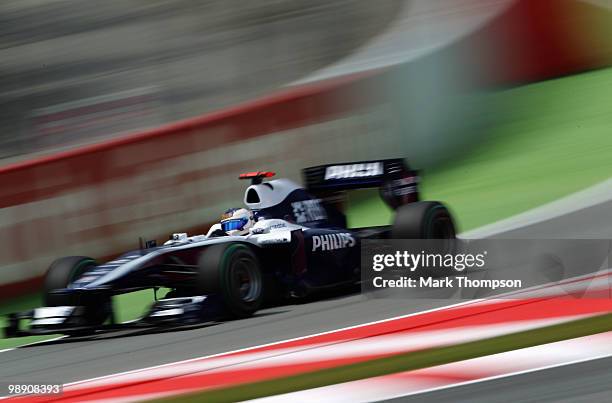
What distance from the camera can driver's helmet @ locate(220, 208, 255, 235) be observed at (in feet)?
30.9

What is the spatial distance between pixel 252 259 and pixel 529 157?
292 inches

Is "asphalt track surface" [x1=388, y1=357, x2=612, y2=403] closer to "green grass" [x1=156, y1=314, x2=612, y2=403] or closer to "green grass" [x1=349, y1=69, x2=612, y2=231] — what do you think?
"green grass" [x1=156, y1=314, x2=612, y2=403]

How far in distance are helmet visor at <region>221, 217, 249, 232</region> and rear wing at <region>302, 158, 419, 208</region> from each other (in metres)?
1.17

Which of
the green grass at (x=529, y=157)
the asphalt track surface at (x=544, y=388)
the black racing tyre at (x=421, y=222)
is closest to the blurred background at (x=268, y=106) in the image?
the green grass at (x=529, y=157)

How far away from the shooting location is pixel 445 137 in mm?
16016

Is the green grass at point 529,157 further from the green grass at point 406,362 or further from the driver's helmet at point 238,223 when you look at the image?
the green grass at point 406,362

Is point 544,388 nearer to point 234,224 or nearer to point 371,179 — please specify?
point 234,224

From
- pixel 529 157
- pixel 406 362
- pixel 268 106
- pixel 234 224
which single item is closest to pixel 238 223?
pixel 234 224

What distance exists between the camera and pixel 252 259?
8.84 m

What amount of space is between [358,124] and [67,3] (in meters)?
7.02

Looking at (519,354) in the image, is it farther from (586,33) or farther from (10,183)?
(586,33)

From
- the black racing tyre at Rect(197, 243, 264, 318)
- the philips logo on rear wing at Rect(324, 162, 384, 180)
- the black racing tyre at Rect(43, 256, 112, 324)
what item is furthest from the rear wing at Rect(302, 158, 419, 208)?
the black racing tyre at Rect(43, 256, 112, 324)

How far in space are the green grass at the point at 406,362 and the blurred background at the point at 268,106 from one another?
595 centimetres

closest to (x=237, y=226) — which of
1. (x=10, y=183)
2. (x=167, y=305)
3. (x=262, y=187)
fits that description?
(x=262, y=187)
